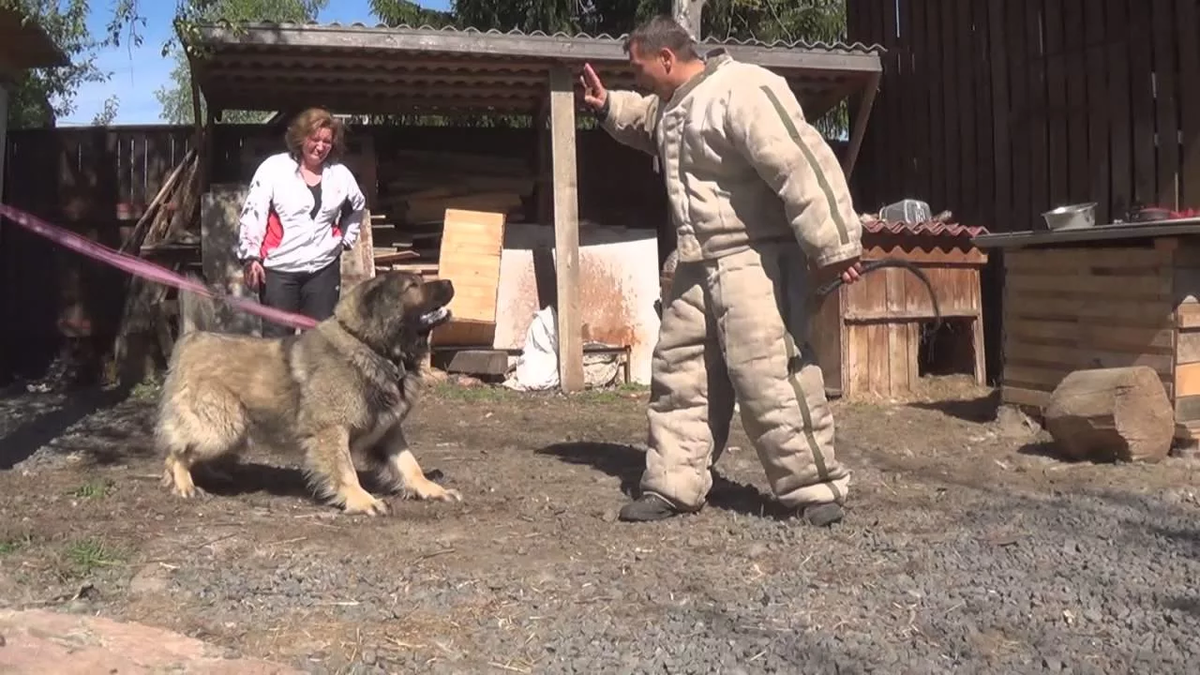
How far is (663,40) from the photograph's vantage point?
4867 millimetres

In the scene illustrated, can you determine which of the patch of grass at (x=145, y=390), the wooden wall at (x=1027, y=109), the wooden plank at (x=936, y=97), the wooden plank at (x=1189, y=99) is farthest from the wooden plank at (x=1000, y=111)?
the patch of grass at (x=145, y=390)

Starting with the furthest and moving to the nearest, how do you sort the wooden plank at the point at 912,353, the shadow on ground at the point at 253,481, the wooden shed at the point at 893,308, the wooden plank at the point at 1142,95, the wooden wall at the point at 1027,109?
1. the wooden plank at the point at 912,353
2. the wooden shed at the point at 893,308
3. the wooden plank at the point at 1142,95
4. the wooden wall at the point at 1027,109
5. the shadow on ground at the point at 253,481

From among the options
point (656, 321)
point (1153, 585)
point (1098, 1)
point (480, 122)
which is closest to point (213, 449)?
A: point (1153, 585)

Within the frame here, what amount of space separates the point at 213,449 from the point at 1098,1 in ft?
23.7

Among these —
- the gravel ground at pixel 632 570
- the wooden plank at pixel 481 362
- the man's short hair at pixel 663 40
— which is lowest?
the gravel ground at pixel 632 570

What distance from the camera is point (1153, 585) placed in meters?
3.87

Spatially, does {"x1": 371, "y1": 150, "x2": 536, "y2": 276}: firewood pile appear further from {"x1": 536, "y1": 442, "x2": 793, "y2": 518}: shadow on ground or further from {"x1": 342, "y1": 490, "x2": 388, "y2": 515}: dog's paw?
{"x1": 342, "y1": 490, "x2": 388, "y2": 515}: dog's paw

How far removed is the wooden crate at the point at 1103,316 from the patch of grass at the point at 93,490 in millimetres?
5544

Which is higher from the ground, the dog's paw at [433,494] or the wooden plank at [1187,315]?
the wooden plank at [1187,315]

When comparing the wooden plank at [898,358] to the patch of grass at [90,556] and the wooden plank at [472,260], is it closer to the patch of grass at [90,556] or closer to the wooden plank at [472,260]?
the wooden plank at [472,260]

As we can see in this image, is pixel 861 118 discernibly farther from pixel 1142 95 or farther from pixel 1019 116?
pixel 1142 95

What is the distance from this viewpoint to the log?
6.10 meters

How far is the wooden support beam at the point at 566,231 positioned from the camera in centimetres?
943

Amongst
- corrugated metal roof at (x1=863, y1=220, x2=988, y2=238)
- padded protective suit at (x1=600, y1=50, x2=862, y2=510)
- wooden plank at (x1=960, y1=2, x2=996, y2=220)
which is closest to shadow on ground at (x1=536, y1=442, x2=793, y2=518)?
padded protective suit at (x1=600, y1=50, x2=862, y2=510)
